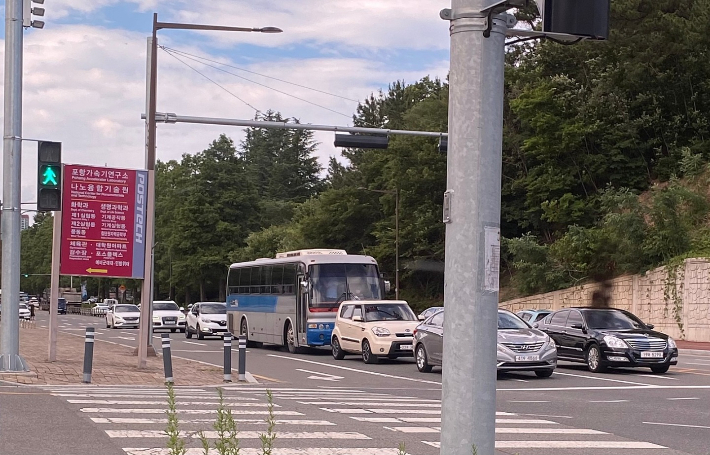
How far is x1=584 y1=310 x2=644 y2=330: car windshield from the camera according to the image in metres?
24.6

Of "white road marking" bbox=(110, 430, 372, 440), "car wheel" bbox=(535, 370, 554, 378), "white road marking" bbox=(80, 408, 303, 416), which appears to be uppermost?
"white road marking" bbox=(110, 430, 372, 440)

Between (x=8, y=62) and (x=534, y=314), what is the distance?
64.6ft

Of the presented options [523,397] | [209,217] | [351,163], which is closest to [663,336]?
[523,397]

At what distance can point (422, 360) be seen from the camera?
23.9 meters

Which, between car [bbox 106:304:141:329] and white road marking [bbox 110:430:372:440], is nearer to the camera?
white road marking [bbox 110:430:372:440]

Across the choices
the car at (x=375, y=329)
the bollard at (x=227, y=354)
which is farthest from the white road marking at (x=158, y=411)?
the car at (x=375, y=329)

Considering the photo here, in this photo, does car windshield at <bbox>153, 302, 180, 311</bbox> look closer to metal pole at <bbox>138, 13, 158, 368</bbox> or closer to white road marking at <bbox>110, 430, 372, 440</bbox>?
metal pole at <bbox>138, 13, 158, 368</bbox>

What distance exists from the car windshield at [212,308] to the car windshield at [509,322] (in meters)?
22.8

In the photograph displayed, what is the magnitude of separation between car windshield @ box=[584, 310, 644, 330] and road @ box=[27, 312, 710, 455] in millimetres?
1102

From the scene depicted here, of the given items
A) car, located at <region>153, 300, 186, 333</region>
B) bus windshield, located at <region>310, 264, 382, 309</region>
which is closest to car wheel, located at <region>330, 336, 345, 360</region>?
bus windshield, located at <region>310, 264, 382, 309</region>

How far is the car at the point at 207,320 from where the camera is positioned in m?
44.0

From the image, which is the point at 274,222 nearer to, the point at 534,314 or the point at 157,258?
the point at 157,258

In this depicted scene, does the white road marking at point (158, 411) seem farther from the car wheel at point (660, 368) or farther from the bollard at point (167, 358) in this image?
the car wheel at point (660, 368)

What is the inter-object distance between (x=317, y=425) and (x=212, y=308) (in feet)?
110
